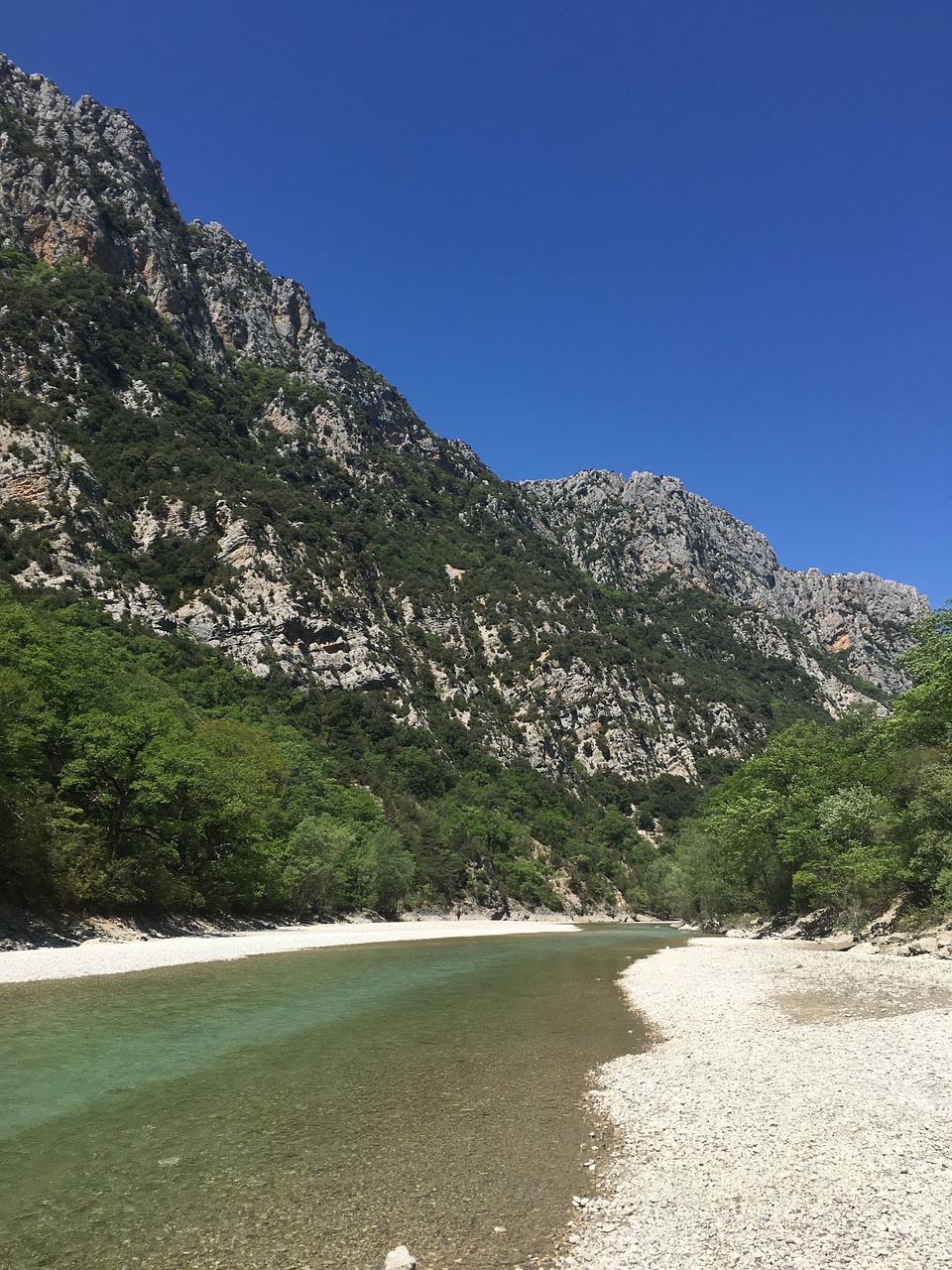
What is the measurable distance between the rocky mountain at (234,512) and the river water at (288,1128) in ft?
291

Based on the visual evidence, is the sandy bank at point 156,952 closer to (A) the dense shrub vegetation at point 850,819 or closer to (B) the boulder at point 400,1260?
(B) the boulder at point 400,1260

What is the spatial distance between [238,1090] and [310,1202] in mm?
4887

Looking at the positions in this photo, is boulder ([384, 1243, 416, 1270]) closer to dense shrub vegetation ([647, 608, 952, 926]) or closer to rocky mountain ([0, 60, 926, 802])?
dense shrub vegetation ([647, 608, 952, 926])

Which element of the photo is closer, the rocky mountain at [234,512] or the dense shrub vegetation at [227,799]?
the dense shrub vegetation at [227,799]

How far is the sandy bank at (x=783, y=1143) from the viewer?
6.33 metres

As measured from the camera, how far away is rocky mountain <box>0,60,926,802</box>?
10750cm

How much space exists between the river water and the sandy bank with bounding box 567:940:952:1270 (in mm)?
918

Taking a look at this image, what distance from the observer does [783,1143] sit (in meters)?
8.65

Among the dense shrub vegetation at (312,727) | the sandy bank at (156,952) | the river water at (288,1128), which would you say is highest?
the dense shrub vegetation at (312,727)

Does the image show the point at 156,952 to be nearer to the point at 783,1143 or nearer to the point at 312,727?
the point at 783,1143

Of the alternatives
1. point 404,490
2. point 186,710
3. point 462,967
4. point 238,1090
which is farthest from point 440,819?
point 404,490

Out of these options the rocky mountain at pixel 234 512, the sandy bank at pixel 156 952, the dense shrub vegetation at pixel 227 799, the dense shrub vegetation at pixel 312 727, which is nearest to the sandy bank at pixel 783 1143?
the dense shrub vegetation at pixel 312 727

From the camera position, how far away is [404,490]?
199875 millimetres

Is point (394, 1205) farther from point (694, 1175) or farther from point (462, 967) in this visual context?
point (462, 967)
